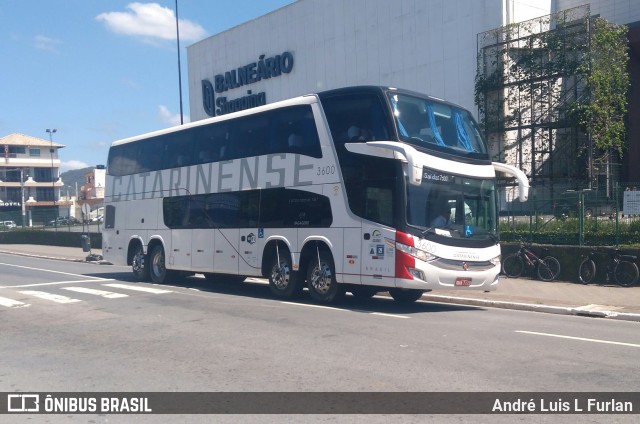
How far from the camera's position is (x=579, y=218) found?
20.0 metres

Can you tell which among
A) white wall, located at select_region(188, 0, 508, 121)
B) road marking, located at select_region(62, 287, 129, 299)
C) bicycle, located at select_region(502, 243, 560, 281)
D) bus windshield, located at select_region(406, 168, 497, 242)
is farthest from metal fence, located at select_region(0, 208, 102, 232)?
bus windshield, located at select_region(406, 168, 497, 242)

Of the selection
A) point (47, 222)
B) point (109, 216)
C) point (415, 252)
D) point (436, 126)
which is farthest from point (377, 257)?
point (47, 222)

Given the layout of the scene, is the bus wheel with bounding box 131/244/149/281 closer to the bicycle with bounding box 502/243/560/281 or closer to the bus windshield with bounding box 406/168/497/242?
the bus windshield with bounding box 406/168/497/242

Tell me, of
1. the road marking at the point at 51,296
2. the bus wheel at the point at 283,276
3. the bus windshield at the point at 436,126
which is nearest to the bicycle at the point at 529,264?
the bus windshield at the point at 436,126

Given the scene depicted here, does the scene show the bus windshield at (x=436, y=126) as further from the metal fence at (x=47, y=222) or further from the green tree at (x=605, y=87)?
the metal fence at (x=47, y=222)

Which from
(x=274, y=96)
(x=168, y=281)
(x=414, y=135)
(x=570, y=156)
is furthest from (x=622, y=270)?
(x=274, y=96)

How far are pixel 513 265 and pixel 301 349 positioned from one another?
12482mm

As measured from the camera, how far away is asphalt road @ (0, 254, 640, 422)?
7910 mm

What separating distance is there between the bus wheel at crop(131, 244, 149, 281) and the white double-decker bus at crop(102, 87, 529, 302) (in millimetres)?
2421

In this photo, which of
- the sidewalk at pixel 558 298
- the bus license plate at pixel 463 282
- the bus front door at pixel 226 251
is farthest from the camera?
the bus front door at pixel 226 251

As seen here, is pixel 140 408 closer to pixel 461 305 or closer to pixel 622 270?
pixel 461 305

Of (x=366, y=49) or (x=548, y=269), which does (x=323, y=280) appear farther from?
(x=366, y=49)

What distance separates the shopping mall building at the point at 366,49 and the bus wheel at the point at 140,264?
20897 millimetres

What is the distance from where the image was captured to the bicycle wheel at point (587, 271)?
18.9 m
